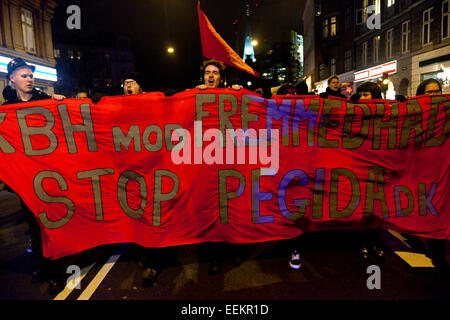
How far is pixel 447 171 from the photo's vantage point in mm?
3584

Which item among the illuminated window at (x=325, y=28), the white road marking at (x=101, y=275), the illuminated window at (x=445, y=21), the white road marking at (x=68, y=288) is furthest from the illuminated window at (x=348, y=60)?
the white road marking at (x=68, y=288)

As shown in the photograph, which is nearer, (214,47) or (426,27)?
(214,47)

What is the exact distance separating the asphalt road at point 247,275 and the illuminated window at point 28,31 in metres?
19.6

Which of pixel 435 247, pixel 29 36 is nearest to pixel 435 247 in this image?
pixel 435 247

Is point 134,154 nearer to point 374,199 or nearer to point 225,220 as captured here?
point 225,220

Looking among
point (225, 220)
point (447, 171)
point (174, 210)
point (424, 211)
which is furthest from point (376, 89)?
point (174, 210)

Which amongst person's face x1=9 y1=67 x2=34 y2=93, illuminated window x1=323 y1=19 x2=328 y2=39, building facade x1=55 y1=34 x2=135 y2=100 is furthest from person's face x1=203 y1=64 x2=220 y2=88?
building facade x1=55 y1=34 x2=135 y2=100

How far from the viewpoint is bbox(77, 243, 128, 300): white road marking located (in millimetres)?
3016

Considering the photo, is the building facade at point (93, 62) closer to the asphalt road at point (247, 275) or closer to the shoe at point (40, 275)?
the asphalt road at point (247, 275)

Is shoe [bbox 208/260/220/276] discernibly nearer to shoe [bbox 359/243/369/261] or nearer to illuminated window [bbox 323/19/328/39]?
shoe [bbox 359/243/369/261]

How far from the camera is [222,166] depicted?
3.45 meters

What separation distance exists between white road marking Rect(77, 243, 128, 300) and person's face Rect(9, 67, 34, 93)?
7.70 feet

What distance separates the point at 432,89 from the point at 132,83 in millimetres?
4201

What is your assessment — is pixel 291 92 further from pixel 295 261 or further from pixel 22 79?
pixel 22 79
